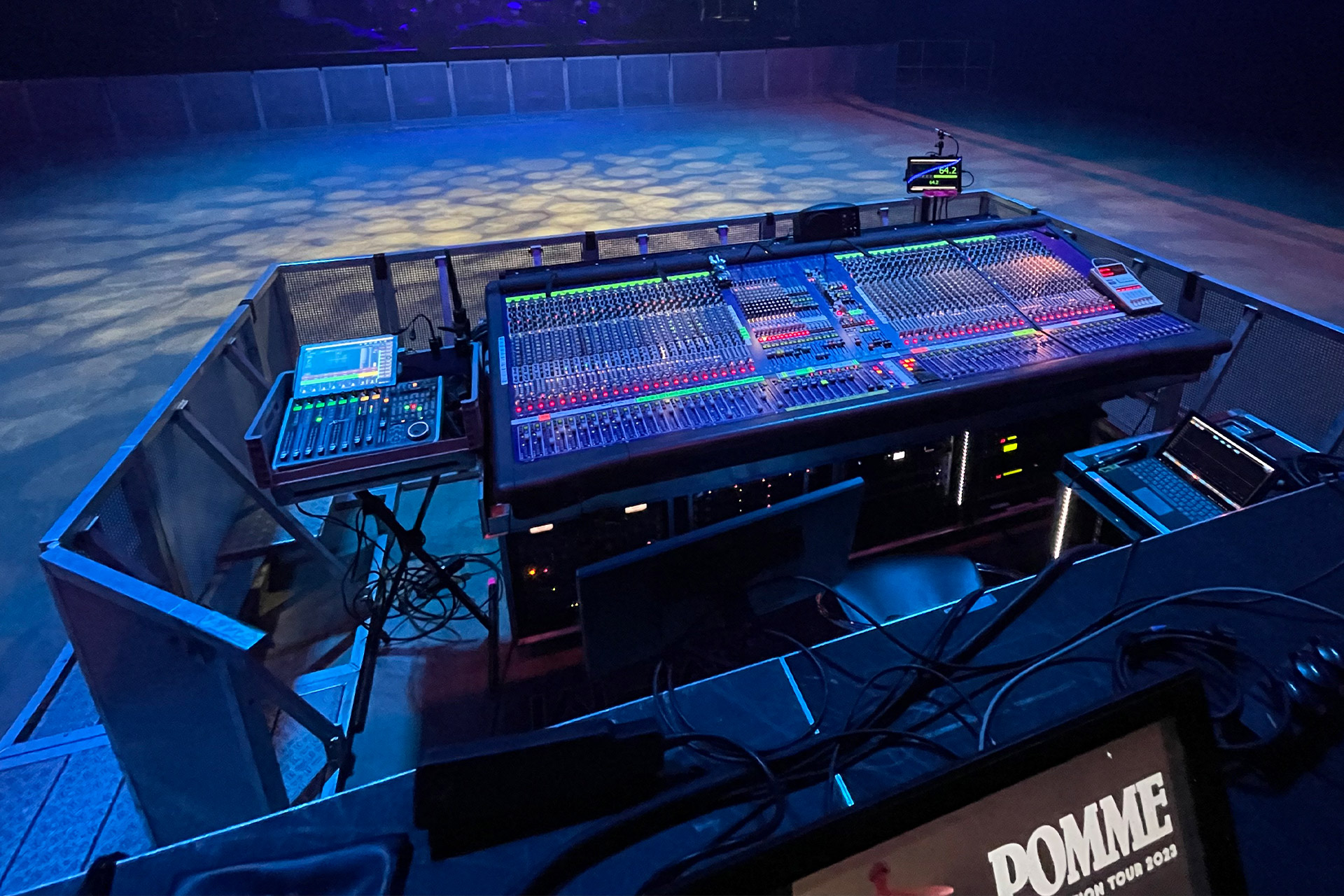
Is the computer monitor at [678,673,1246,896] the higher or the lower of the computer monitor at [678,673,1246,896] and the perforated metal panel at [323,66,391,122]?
the lower

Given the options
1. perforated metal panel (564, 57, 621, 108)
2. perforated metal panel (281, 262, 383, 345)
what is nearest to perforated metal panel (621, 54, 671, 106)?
perforated metal panel (564, 57, 621, 108)

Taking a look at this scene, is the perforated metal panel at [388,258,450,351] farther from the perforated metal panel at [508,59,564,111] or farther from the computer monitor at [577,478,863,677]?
the perforated metal panel at [508,59,564,111]

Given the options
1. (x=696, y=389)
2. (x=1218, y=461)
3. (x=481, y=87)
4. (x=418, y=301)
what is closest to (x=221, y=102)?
(x=481, y=87)

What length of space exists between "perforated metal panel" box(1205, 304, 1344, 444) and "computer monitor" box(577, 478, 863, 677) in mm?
1963

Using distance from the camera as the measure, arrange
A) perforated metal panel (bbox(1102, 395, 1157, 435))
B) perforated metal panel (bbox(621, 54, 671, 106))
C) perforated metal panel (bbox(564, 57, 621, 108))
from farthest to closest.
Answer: perforated metal panel (bbox(621, 54, 671, 106)) → perforated metal panel (bbox(564, 57, 621, 108)) → perforated metal panel (bbox(1102, 395, 1157, 435))

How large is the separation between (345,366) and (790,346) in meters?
1.33

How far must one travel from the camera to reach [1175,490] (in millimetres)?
2064

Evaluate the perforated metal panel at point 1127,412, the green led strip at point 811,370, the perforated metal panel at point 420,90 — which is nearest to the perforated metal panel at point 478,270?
the green led strip at point 811,370

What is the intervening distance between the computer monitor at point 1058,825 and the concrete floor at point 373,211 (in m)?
2.97

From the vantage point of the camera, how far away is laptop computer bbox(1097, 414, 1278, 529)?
74.5 inches

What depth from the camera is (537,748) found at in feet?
2.65

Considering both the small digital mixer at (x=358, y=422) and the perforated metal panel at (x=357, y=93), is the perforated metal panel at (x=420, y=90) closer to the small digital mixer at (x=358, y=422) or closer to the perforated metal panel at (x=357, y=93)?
the perforated metal panel at (x=357, y=93)

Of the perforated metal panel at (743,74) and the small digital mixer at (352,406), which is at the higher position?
the perforated metal panel at (743,74)

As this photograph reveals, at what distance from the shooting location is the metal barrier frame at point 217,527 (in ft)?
4.94
